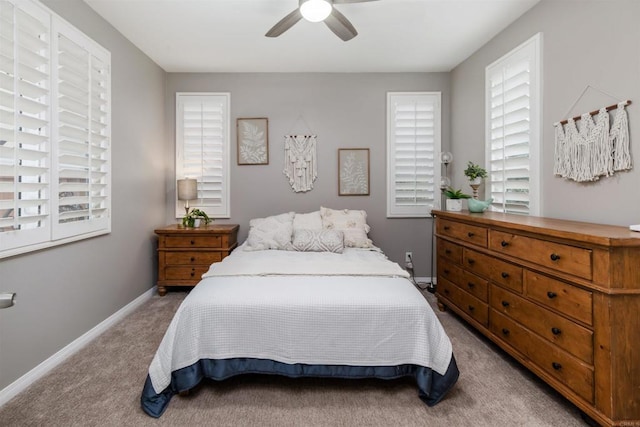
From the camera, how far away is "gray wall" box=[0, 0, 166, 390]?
6.53 ft

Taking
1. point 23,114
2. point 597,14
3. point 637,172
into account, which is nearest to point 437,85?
point 597,14

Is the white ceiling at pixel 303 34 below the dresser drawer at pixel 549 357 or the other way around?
the other way around

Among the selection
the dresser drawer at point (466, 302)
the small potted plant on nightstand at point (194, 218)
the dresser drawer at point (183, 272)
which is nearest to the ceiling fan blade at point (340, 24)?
the dresser drawer at point (466, 302)

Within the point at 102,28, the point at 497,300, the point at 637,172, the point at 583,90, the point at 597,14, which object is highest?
the point at 102,28

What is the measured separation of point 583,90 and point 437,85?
2087 millimetres

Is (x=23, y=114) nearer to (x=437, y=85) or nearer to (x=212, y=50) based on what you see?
(x=212, y=50)

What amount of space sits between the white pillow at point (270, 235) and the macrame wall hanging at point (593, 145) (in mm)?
2443

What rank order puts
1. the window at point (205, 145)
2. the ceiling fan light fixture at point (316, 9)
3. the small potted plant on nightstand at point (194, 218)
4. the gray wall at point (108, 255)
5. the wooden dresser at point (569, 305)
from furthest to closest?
the window at point (205, 145), the small potted plant on nightstand at point (194, 218), the ceiling fan light fixture at point (316, 9), the gray wall at point (108, 255), the wooden dresser at point (569, 305)

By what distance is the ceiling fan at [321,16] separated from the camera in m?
2.18

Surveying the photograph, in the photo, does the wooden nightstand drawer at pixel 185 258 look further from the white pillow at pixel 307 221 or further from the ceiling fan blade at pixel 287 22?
the ceiling fan blade at pixel 287 22

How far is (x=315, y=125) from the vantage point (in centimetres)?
406

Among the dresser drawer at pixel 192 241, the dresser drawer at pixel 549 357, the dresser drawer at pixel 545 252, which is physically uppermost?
the dresser drawer at pixel 545 252

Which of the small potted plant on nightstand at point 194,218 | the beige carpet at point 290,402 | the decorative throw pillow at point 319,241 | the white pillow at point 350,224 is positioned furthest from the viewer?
the small potted plant on nightstand at point 194,218

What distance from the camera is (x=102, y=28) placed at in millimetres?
2787
